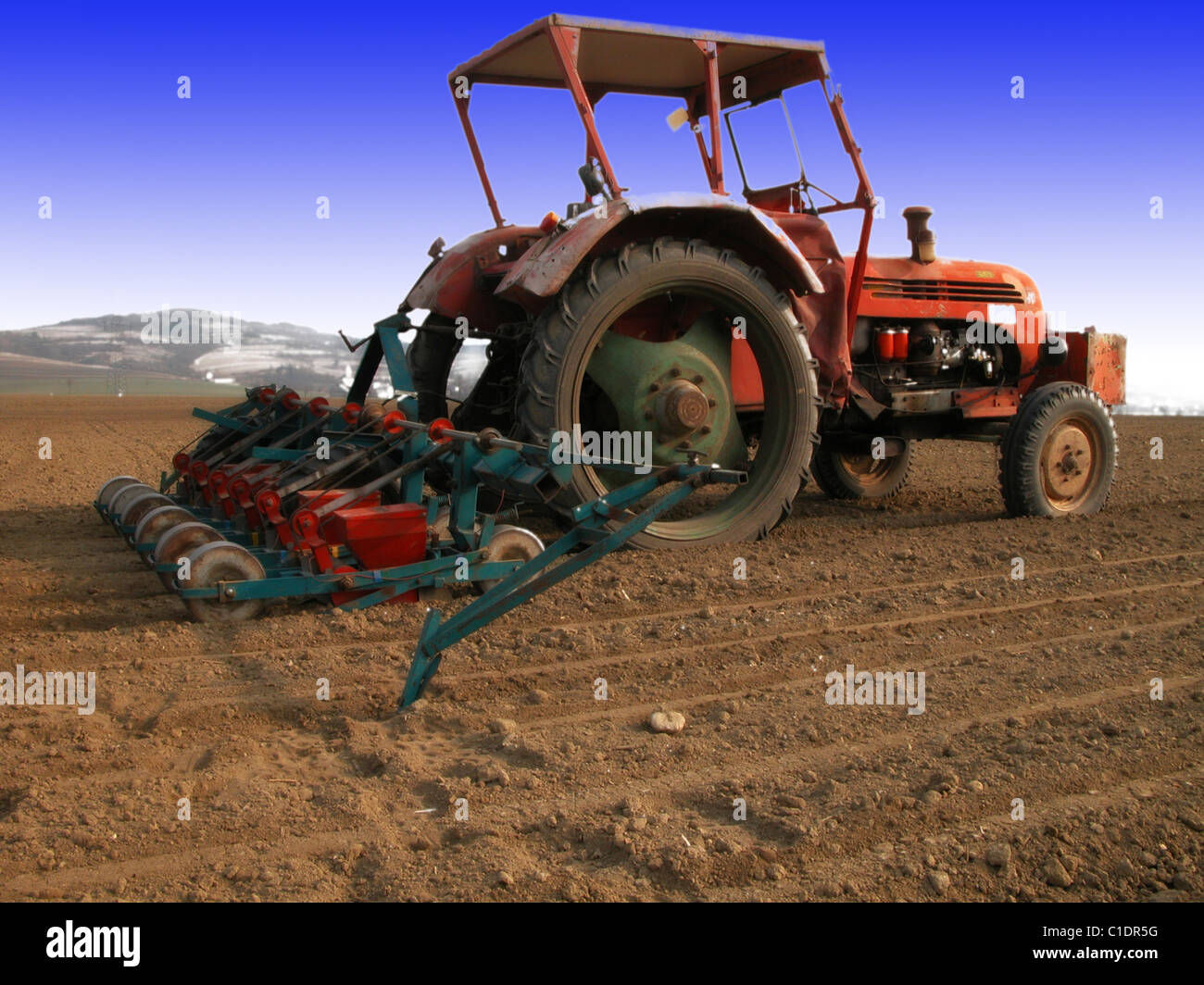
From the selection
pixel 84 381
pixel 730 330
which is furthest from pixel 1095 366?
pixel 84 381

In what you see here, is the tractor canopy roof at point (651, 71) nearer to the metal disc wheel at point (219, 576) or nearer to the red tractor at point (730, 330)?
the red tractor at point (730, 330)

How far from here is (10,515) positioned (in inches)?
260

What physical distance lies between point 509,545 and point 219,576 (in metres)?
1.14

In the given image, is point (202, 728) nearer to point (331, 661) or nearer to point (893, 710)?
point (331, 661)

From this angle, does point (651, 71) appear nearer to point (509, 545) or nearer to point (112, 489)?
point (509, 545)

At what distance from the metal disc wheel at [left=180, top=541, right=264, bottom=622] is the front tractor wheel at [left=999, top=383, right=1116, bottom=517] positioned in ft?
14.4

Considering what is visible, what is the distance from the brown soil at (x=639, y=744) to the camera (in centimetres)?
234

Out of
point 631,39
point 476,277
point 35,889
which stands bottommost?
point 35,889

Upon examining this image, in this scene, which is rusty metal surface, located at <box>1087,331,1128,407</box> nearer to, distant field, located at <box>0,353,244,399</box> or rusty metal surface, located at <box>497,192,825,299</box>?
rusty metal surface, located at <box>497,192,825,299</box>

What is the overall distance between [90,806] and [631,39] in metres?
4.38

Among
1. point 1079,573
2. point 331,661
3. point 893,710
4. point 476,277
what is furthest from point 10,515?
point 1079,573

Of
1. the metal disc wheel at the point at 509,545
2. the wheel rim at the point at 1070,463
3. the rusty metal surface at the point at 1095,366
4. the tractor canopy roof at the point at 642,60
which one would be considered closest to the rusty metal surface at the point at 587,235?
the tractor canopy roof at the point at 642,60

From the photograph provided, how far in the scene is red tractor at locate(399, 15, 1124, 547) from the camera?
5121 mm

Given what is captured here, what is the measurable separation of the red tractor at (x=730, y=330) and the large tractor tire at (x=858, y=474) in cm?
3
